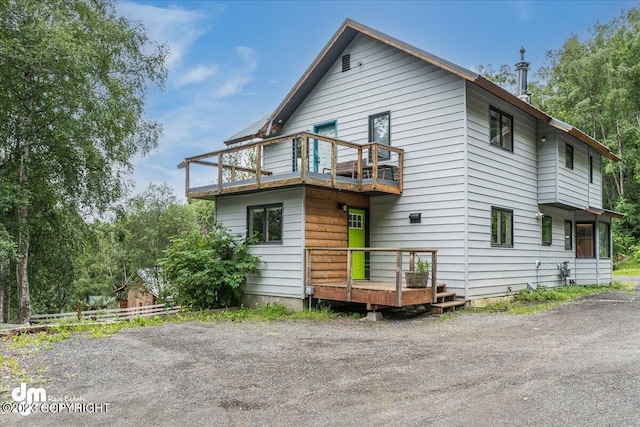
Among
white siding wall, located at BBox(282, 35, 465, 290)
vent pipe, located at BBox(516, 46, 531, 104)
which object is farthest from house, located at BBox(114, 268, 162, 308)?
vent pipe, located at BBox(516, 46, 531, 104)

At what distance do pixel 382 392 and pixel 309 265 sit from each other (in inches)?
234

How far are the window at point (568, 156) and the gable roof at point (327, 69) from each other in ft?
1.63

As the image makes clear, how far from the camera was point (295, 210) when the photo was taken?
10711mm

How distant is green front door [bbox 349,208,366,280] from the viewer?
11.9m

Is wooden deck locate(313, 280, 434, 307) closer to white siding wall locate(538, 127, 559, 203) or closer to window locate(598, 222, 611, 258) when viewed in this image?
white siding wall locate(538, 127, 559, 203)

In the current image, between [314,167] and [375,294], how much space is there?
540 centimetres

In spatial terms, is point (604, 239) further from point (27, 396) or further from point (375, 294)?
point (27, 396)

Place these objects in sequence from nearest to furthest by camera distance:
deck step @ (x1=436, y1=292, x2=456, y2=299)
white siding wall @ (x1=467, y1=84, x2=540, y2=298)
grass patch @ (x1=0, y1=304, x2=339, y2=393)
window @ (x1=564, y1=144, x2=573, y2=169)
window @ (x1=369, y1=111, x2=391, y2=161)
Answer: grass patch @ (x1=0, y1=304, x2=339, y2=393), deck step @ (x1=436, y1=292, x2=456, y2=299), white siding wall @ (x1=467, y1=84, x2=540, y2=298), window @ (x1=369, y1=111, x2=391, y2=161), window @ (x1=564, y1=144, x2=573, y2=169)

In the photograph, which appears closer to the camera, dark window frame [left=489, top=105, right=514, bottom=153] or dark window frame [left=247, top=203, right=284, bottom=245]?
dark window frame [left=247, top=203, right=284, bottom=245]

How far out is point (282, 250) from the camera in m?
11.0

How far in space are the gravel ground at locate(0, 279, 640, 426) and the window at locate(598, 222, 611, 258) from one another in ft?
35.3

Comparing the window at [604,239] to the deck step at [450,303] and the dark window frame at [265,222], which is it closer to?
the deck step at [450,303]

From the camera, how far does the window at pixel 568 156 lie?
14188mm

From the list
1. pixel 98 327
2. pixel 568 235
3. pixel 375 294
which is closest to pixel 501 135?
pixel 568 235
